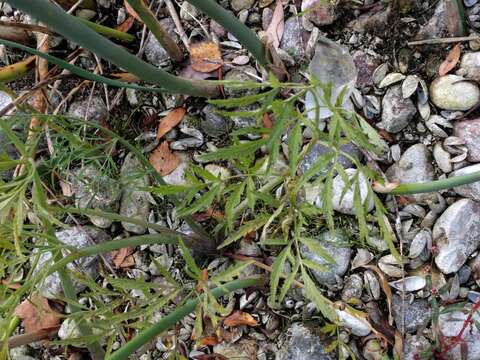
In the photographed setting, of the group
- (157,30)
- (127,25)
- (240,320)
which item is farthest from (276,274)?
(127,25)

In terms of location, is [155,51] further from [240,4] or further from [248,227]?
[248,227]

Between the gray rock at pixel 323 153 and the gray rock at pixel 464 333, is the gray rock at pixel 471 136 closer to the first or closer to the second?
the gray rock at pixel 323 153

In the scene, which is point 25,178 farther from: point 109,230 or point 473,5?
point 473,5

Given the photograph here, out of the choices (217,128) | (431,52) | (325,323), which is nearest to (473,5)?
(431,52)


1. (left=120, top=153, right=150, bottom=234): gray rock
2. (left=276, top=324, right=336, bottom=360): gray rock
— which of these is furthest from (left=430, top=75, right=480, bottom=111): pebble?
(left=120, top=153, right=150, bottom=234): gray rock

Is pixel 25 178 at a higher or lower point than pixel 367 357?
higher

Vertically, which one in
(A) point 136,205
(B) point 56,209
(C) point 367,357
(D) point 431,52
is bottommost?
(C) point 367,357
